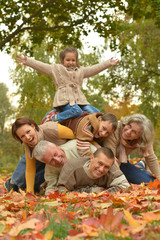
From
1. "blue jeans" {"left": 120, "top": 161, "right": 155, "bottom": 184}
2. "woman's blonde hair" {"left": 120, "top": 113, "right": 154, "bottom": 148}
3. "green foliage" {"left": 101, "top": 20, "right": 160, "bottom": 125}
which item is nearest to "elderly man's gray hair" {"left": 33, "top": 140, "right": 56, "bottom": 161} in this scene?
"woman's blonde hair" {"left": 120, "top": 113, "right": 154, "bottom": 148}

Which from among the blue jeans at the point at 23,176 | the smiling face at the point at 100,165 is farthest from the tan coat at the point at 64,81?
the smiling face at the point at 100,165

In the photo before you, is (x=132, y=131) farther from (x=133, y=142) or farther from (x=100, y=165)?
(x=100, y=165)

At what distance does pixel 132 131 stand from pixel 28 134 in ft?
4.96

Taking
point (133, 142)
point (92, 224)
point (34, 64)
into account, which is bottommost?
point (92, 224)

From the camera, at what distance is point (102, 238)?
5.86 feet

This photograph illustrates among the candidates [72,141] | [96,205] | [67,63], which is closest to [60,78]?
[67,63]

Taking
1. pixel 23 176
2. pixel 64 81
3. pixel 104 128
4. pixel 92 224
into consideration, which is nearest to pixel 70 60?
pixel 64 81

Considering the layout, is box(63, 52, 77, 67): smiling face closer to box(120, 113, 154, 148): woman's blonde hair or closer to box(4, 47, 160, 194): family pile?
box(4, 47, 160, 194): family pile

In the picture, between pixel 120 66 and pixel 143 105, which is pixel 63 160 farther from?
pixel 143 105

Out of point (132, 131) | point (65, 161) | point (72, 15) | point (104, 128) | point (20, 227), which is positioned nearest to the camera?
point (20, 227)

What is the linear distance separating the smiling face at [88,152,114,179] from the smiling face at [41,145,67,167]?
1.53 ft

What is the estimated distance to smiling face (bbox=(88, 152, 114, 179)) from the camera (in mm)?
4090

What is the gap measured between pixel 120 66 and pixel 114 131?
9260 mm

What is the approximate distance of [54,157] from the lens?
4305 millimetres
